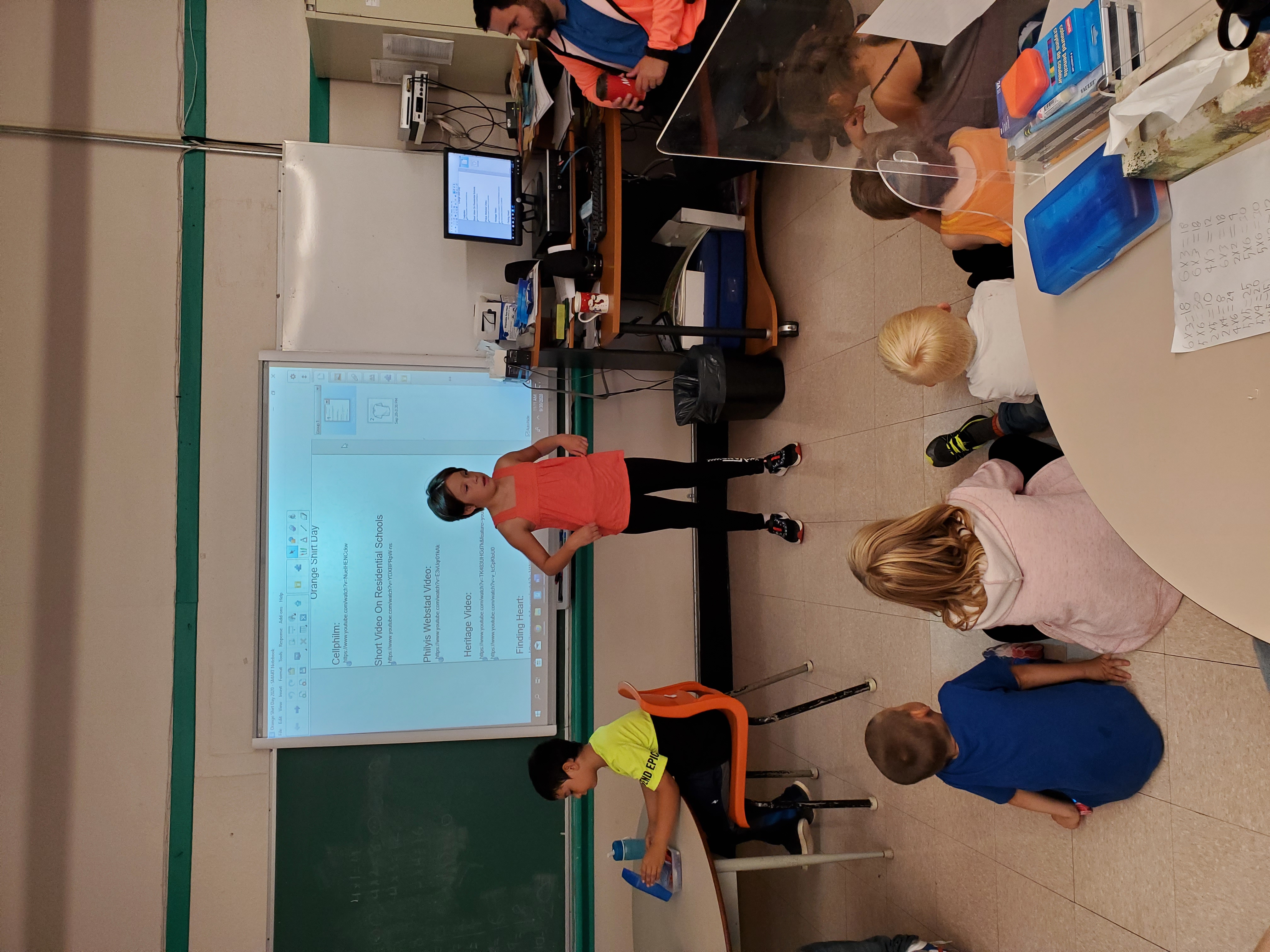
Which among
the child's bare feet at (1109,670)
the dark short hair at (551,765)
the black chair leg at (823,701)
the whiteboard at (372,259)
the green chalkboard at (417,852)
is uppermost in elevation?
the whiteboard at (372,259)

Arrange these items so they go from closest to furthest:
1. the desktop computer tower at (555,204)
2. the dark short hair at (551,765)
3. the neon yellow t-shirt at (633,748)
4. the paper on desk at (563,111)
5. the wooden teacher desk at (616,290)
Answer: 1. the neon yellow t-shirt at (633,748)
2. the dark short hair at (551,765)
3. the wooden teacher desk at (616,290)
4. the paper on desk at (563,111)
5. the desktop computer tower at (555,204)

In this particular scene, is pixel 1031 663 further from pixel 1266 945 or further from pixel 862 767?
pixel 862 767

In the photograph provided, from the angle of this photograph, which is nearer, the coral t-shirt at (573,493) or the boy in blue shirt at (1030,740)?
the boy in blue shirt at (1030,740)

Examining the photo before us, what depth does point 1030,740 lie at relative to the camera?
1.78 metres

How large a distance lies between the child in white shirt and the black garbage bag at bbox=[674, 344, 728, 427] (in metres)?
1.18

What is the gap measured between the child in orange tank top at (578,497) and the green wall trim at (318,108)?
5.77 ft

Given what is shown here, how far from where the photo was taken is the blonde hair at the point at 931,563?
166 centimetres

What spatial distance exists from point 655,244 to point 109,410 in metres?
2.57

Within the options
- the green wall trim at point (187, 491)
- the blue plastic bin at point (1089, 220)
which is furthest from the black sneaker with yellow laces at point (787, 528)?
the green wall trim at point (187, 491)

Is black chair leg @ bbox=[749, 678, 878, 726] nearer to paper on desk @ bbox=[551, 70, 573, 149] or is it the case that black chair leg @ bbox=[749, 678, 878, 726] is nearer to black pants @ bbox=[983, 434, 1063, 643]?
black pants @ bbox=[983, 434, 1063, 643]

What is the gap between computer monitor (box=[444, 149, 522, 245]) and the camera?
3469mm

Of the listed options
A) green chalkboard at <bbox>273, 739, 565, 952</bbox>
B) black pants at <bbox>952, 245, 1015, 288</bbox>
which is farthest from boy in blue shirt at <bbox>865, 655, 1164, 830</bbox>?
green chalkboard at <bbox>273, 739, 565, 952</bbox>

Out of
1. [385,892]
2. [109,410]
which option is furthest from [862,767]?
[109,410]

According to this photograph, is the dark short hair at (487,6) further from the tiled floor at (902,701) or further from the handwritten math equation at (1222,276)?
the handwritten math equation at (1222,276)
